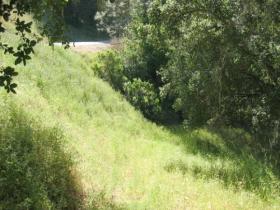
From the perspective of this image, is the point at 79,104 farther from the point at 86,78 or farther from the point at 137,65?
the point at 137,65

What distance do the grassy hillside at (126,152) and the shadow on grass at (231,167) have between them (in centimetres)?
3

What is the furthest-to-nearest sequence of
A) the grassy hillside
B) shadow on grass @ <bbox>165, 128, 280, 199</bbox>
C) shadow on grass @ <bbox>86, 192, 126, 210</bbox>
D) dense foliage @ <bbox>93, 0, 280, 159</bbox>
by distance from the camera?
dense foliage @ <bbox>93, 0, 280, 159</bbox>, shadow on grass @ <bbox>165, 128, 280, 199</bbox>, the grassy hillside, shadow on grass @ <bbox>86, 192, 126, 210</bbox>

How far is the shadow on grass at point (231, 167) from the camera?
43.5ft

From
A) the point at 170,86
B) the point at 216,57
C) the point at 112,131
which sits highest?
the point at 216,57

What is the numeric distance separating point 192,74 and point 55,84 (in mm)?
5300

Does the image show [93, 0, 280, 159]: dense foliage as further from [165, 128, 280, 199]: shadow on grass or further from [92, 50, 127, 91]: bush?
[92, 50, 127, 91]: bush

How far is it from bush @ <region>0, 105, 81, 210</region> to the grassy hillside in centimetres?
33

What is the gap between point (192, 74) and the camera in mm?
18547

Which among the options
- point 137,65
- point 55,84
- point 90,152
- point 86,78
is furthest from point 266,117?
point 137,65

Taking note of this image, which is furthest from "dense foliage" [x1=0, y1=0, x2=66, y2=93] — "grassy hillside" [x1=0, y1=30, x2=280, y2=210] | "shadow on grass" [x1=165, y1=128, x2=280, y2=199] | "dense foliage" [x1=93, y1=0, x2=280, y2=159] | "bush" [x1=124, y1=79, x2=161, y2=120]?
"bush" [x1=124, y1=79, x2=161, y2=120]

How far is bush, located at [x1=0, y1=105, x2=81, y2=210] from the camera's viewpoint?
26.2ft

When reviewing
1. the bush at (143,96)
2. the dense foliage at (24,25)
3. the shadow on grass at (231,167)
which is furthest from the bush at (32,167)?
the bush at (143,96)

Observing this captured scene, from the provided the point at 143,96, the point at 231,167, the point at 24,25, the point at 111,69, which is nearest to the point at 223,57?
the point at 231,167

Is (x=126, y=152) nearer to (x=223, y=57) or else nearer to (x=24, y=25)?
(x=223, y=57)
